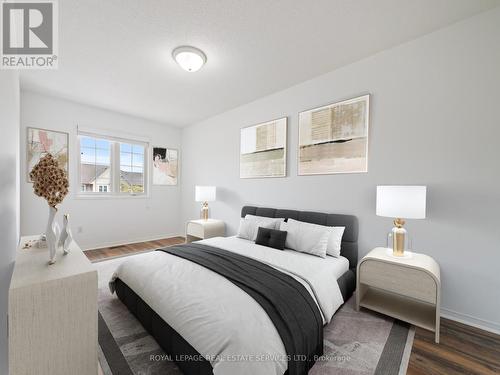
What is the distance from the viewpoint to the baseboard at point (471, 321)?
1.81 meters

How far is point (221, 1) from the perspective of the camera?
1740 mm

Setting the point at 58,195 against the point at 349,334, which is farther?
the point at 349,334

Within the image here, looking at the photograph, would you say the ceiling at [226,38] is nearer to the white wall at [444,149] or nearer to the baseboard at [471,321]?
the white wall at [444,149]

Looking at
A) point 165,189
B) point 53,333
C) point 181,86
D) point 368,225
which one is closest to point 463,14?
point 368,225

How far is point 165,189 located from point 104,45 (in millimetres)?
3293

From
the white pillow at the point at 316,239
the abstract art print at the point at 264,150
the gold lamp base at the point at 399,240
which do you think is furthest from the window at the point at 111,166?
the gold lamp base at the point at 399,240

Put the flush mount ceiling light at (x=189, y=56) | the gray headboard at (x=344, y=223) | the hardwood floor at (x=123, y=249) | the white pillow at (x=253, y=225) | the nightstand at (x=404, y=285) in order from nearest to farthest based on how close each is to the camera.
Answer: the nightstand at (x=404, y=285), the flush mount ceiling light at (x=189, y=56), the gray headboard at (x=344, y=223), the white pillow at (x=253, y=225), the hardwood floor at (x=123, y=249)

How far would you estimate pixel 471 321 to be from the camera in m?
1.91

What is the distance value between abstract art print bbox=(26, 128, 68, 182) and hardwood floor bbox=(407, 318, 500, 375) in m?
4.70

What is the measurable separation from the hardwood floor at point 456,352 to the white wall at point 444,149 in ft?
0.70

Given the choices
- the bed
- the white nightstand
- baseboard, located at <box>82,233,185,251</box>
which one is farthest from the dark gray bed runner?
baseboard, located at <box>82,233,185,251</box>

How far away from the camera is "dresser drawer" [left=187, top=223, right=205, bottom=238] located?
12.3 ft

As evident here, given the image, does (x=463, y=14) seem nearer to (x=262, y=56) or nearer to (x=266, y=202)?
(x=262, y=56)

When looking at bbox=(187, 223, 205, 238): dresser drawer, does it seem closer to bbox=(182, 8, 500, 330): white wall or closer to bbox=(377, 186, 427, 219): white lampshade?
bbox=(182, 8, 500, 330): white wall
